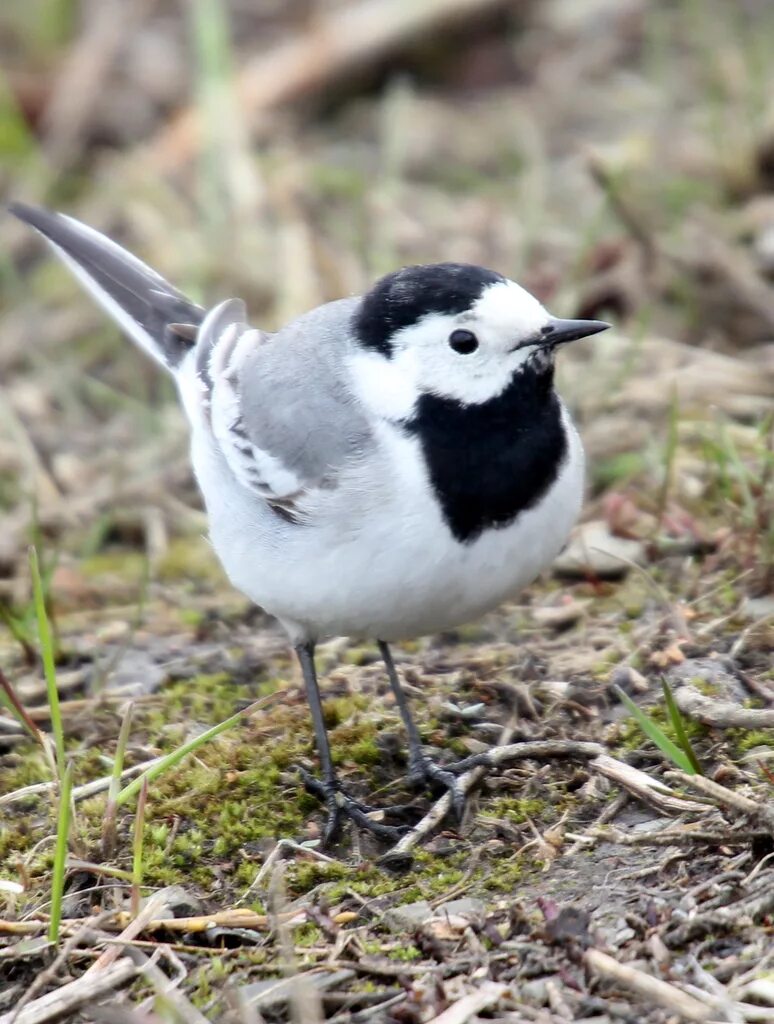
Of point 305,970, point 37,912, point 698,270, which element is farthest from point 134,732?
point 698,270

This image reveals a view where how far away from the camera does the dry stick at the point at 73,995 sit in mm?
3299

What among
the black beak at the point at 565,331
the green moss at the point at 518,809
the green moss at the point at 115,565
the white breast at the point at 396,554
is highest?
the black beak at the point at 565,331

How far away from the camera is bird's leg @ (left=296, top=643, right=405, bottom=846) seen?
163 inches

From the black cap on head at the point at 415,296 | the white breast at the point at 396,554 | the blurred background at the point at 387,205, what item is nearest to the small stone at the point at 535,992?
the white breast at the point at 396,554

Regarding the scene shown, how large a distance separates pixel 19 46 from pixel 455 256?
179 inches

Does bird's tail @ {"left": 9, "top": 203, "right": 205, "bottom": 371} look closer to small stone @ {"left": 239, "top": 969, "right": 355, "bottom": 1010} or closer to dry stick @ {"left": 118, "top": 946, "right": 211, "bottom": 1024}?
dry stick @ {"left": 118, "top": 946, "right": 211, "bottom": 1024}

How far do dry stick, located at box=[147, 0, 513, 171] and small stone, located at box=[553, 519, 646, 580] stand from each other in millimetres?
5212

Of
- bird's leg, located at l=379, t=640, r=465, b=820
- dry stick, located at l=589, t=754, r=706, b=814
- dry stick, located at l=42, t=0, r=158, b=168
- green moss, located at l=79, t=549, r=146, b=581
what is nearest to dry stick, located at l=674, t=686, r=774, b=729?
dry stick, located at l=589, t=754, r=706, b=814

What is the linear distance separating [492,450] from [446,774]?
37.2 inches

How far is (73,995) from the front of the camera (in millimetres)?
Result: 3336

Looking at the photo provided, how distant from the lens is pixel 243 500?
456cm

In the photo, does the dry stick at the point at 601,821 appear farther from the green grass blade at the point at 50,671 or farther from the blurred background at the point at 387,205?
the green grass blade at the point at 50,671

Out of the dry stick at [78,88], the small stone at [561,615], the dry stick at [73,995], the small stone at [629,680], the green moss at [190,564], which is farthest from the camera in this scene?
the dry stick at [78,88]

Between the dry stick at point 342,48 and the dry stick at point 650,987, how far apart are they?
753cm
